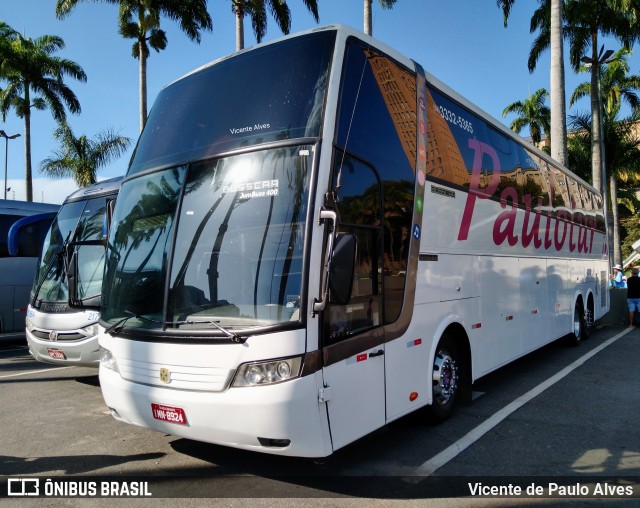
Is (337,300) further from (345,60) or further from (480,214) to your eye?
(480,214)

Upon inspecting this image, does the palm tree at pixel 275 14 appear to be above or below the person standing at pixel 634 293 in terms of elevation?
above

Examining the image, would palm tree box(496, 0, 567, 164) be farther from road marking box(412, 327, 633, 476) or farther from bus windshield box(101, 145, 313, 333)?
bus windshield box(101, 145, 313, 333)

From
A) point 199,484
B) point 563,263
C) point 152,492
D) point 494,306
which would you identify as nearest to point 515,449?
point 494,306

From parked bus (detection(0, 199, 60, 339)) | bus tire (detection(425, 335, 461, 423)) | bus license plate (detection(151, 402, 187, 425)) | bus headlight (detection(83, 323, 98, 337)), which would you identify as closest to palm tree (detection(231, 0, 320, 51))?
parked bus (detection(0, 199, 60, 339))

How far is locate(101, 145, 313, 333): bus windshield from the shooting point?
374 centimetres

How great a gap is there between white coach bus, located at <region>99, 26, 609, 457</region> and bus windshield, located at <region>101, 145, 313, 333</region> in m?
0.01

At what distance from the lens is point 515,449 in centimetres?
491

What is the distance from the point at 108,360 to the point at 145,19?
65.7 ft

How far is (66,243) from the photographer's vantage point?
26.4 ft

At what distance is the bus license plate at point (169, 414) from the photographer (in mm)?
3888

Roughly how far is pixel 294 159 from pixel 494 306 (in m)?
4.16

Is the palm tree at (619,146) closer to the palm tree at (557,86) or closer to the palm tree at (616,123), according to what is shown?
the palm tree at (616,123)

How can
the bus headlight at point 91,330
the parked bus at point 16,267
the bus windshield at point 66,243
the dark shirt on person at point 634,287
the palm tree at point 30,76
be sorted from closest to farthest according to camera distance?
1. the bus headlight at point 91,330
2. the bus windshield at point 66,243
3. the parked bus at point 16,267
4. the dark shirt on person at point 634,287
5. the palm tree at point 30,76

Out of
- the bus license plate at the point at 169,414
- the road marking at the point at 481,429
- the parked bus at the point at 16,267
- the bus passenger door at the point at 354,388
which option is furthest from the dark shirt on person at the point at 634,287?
the parked bus at the point at 16,267
